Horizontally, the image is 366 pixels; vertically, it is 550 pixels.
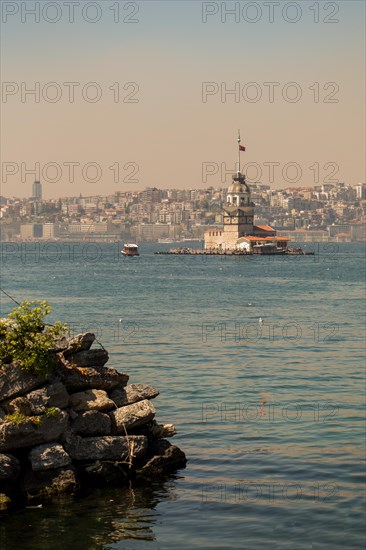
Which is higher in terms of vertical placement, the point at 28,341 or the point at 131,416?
the point at 28,341

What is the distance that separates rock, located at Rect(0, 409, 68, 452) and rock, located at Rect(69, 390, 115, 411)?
88 centimetres

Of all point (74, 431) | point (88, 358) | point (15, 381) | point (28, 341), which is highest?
point (28, 341)

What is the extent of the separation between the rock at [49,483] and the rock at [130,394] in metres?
2.69

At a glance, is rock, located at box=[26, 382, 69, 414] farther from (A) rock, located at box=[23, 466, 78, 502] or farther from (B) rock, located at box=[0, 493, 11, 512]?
(B) rock, located at box=[0, 493, 11, 512]

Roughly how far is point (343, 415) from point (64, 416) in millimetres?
11892

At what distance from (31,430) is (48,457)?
0.73 metres

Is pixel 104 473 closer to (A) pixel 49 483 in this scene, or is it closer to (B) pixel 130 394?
(A) pixel 49 483

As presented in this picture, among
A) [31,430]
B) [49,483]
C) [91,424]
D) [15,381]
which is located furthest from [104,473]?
[15,381]

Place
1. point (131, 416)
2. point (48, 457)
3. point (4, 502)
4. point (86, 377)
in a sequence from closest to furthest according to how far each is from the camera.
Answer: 1. point (4, 502)
2. point (48, 457)
3. point (131, 416)
4. point (86, 377)

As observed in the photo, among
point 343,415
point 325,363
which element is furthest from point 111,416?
point 325,363

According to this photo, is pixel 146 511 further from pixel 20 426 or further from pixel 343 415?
pixel 343 415

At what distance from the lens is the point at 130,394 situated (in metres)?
25.1

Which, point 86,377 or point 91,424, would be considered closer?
point 91,424

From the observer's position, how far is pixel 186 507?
22.4m
